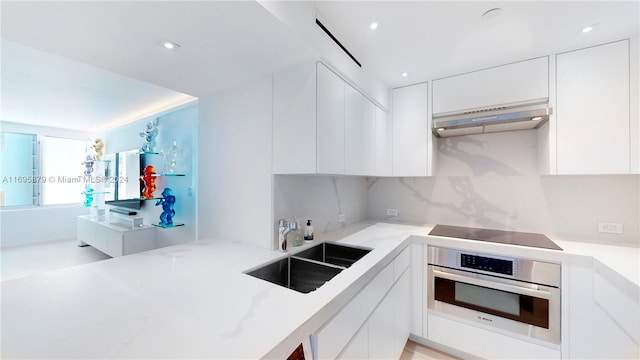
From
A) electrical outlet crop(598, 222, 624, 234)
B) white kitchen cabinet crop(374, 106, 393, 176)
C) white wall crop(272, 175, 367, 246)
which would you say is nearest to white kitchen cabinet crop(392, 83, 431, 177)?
white kitchen cabinet crop(374, 106, 393, 176)

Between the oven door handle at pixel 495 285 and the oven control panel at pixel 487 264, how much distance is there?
0.08 metres

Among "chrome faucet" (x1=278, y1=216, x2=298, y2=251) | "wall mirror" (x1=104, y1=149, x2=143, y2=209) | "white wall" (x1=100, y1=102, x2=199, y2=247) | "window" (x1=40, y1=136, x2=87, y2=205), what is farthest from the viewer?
"wall mirror" (x1=104, y1=149, x2=143, y2=209)

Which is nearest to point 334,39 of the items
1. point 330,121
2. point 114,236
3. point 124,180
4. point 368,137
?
point 330,121

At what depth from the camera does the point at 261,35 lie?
109 centimetres

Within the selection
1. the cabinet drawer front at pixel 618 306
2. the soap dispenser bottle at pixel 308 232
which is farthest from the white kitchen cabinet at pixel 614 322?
the soap dispenser bottle at pixel 308 232

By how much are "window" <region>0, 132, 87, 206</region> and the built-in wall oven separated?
3189 mm

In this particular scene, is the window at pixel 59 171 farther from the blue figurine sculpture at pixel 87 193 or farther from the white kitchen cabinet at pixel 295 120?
the white kitchen cabinet at pixel 295 120

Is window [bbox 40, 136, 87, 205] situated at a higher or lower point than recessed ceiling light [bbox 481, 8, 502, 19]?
lower

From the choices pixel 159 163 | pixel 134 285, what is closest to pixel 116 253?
pixel 159 163

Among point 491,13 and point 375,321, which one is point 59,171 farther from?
point 491,13

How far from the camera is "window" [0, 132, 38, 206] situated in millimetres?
1838

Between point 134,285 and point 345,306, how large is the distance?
34.9 inches

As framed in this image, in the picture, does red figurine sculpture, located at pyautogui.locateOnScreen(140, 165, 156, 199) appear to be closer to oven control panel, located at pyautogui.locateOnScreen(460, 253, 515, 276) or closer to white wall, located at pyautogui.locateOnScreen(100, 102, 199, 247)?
white wall, located at pyautogui.locateOnScreen(100, 102, 199, 247)

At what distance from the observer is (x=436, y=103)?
213 cm
